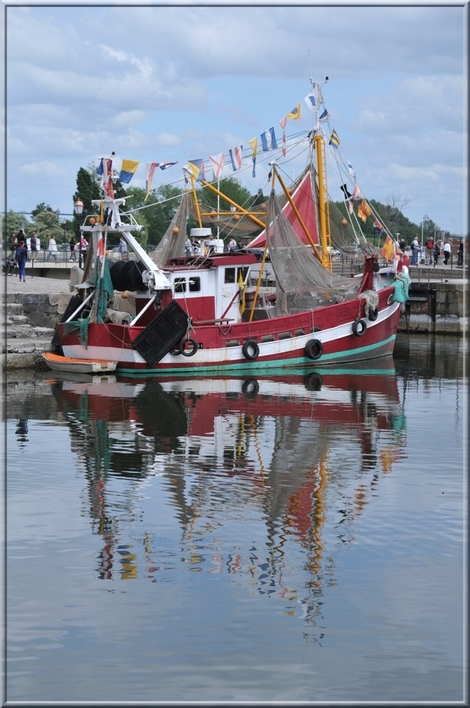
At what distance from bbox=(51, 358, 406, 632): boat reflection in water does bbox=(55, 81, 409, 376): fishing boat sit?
37.8 inches

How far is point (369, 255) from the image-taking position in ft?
92.4

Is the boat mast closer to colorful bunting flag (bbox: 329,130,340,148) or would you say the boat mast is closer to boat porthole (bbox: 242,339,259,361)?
colorful bunting flag (bbox: 329,130,340,148)

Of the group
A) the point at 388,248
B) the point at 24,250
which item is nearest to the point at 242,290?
the point at 388,248

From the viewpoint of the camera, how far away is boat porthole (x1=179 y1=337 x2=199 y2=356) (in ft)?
81.5

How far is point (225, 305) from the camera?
26.4 m

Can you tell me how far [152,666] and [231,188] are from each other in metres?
85.8

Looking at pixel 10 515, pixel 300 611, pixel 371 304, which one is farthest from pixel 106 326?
pixel 300 611

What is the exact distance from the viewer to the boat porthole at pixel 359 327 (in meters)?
27.7

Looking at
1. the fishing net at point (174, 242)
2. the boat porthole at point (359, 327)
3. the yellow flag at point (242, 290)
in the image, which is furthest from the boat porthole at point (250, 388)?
the fishing net at point (174, 242)

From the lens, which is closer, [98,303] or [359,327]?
[98,303]

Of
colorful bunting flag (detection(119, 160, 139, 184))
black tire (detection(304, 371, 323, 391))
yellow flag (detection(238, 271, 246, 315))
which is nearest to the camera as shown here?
black tire (detection(304, 371, 323, 391))

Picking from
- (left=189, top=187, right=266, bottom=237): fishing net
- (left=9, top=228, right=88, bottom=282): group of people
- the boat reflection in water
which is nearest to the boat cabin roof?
(left=189, top=187, right=266, bottom=237): fishing net

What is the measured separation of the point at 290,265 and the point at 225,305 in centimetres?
191

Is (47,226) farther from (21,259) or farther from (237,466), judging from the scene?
(237,466)
